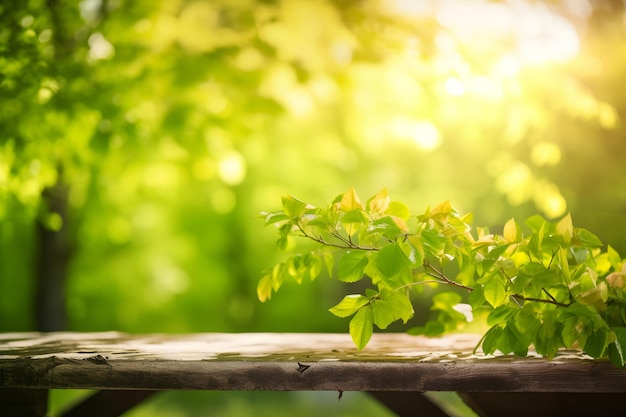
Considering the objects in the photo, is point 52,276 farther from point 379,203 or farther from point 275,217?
point 379,203

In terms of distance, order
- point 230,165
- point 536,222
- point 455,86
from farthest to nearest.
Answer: point 230,165
point 455,86
point 536,222

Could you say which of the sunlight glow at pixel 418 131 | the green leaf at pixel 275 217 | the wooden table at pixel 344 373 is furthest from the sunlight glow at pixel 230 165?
the green leaf at pixel 275 217

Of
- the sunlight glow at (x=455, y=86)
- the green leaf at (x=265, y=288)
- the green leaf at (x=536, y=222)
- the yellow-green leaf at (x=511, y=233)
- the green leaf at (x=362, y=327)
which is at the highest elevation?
the sunlight glow at (x=455, y=86)

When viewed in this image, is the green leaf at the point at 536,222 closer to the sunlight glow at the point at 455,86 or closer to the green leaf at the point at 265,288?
the green leaf at the point at 265,288

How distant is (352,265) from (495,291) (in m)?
0.40

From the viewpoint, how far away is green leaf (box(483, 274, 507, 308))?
169cm

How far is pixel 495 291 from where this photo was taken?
1690mm

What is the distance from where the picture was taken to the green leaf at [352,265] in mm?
1682

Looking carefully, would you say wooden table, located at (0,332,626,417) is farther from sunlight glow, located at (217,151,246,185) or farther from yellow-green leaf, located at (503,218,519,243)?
sunlight glow, located at (217,151,246,185)

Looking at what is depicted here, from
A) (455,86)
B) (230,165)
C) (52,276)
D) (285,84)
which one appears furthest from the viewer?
(52,276)

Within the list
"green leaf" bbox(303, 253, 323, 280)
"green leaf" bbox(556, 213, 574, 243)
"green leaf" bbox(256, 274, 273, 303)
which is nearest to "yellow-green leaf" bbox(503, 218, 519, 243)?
"green leaf" bbox(556, 213, 574, 243)

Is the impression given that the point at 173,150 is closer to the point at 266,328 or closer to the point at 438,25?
the point at 438,25

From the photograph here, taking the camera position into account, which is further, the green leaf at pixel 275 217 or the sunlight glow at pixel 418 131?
the sunlight glow at pixel 418 131

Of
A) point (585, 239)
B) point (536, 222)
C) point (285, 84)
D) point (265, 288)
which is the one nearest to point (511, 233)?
point (536, 222)
